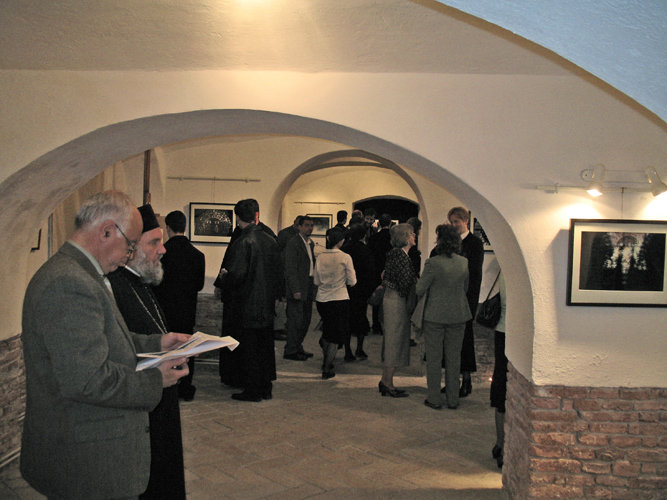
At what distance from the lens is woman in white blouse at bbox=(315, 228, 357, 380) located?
21.0ft

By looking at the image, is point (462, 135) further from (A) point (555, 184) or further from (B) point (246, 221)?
(B) point (246, 221)

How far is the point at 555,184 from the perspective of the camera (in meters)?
3.51

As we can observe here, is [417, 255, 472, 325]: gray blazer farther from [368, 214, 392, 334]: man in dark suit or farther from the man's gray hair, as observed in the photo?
the man's gray hair

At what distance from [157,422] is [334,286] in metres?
3.81

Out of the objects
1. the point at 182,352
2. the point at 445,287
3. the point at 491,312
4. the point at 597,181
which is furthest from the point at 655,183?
the point at 182,352

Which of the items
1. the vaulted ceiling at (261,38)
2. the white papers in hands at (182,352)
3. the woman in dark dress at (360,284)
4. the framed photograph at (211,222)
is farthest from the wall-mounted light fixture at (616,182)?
the framed photograph at (211,222)

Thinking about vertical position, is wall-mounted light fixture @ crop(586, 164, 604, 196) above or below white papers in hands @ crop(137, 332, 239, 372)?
above

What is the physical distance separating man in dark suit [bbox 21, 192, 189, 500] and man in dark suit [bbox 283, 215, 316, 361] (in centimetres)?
468

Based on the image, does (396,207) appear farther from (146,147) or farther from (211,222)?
(146,147)

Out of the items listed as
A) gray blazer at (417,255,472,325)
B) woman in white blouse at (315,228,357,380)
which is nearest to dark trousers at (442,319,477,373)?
gray blazer at (417,255,472,325)

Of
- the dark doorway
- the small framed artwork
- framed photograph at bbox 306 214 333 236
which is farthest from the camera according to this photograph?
the dark doorway

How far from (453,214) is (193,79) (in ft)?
9.76

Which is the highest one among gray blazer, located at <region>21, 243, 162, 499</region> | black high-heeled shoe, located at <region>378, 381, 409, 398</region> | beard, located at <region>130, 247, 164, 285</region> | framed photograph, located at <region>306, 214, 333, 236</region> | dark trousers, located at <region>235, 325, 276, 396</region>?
framed photograph, located at <region>306, 214, 333, 236</region>

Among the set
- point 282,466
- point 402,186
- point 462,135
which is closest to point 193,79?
point 462,135
